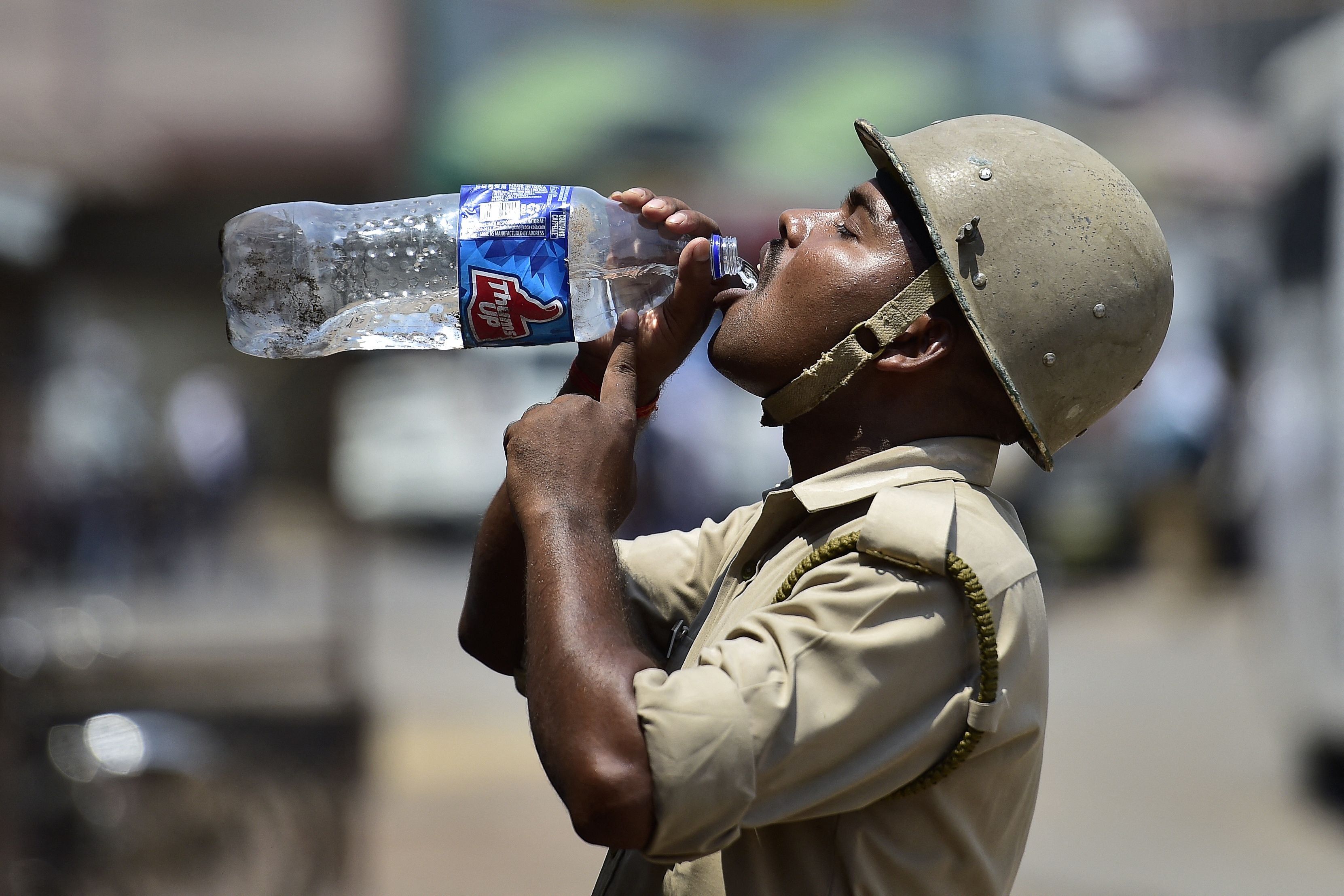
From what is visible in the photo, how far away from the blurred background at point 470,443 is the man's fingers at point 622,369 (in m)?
2.65

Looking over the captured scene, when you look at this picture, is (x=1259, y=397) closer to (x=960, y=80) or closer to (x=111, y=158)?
(x=960, y=80)

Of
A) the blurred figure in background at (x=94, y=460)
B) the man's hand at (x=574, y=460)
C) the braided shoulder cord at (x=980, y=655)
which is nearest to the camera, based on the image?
the braided shoulder cord at (x=980, y=655)

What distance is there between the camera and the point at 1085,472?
1461 cm

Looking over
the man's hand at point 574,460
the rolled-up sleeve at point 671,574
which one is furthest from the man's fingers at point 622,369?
the rolled-up sleeve at point 671,574

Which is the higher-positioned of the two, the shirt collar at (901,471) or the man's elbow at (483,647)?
the shirt collar at (901,471)

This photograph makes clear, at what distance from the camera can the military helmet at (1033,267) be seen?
1983mm

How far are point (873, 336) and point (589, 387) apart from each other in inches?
22.8

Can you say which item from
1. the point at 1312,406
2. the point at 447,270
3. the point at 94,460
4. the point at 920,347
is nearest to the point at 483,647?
the point at 920,347

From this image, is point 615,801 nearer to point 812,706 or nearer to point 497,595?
point 812,706

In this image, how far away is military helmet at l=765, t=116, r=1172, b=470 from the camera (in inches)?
78.1

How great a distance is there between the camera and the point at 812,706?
5.45 ft

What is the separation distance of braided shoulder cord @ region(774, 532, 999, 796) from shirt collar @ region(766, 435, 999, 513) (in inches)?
7.5

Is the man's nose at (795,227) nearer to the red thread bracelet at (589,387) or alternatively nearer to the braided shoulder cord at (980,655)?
the red thread bracelet at (589,387)

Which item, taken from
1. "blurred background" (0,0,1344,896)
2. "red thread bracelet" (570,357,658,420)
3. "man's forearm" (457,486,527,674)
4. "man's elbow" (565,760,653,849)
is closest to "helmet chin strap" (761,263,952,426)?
"red thread bracelet" (570,357,658,420)
